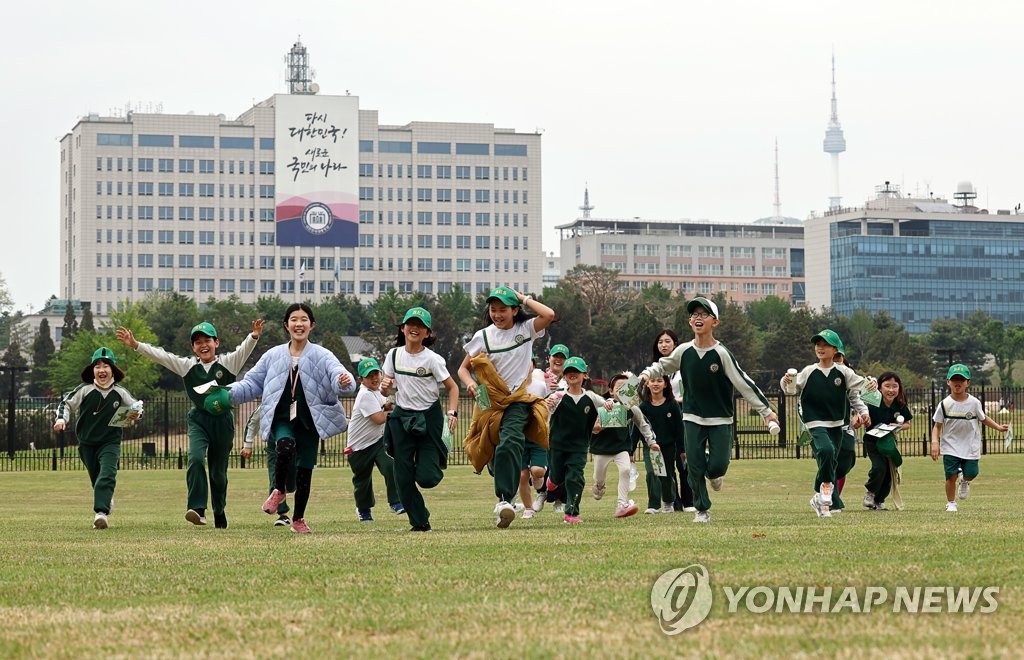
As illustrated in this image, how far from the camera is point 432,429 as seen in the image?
13453 millimetres

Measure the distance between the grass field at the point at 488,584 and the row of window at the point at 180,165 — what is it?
178173 millimetres

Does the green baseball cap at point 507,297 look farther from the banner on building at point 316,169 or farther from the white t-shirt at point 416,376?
the banner on building at point 316,169

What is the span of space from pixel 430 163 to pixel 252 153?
73.1ft

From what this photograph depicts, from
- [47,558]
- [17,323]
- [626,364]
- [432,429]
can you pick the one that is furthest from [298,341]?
[17,323]

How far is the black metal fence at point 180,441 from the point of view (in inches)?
1657

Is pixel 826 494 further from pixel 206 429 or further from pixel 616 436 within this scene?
pixel 206 429

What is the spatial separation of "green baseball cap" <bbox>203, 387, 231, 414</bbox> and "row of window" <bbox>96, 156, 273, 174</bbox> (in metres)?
178

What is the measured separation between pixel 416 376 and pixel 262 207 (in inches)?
7150

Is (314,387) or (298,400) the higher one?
(314,387)

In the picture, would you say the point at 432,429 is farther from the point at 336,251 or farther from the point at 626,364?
the point at 336,251

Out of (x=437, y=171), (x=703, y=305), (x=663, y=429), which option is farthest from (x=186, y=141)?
(x=703, y=305)

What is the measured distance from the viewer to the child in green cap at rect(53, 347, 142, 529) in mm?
15711

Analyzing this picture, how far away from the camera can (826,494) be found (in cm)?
1528

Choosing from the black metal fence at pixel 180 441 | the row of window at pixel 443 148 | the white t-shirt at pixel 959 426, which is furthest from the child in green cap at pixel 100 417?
the row of window at pixel 443 148
